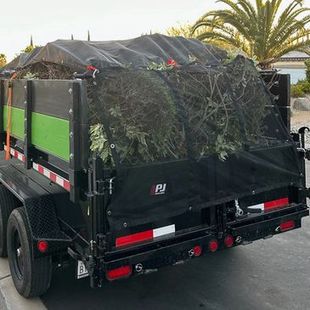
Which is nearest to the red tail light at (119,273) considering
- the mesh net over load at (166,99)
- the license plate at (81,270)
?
the license plate at (81,270)

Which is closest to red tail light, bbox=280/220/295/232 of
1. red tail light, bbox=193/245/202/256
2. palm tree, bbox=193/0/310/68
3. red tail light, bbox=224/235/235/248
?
red tail light, bbox=224/235/235/248

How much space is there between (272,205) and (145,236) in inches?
53.3

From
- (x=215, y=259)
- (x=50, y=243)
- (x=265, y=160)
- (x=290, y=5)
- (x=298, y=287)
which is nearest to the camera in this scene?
(x=50, y=243)

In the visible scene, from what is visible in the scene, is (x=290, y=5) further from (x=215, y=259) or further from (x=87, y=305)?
(x=87, y=305)

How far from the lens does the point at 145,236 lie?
347 centimetres

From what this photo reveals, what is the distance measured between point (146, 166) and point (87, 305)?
5.15 feet

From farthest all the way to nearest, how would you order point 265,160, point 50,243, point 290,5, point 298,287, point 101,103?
point 290,5 → point 298,287 → point 265,160 → point 50,243 → point 101,103

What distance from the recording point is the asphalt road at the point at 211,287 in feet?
13.4

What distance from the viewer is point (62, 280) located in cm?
455

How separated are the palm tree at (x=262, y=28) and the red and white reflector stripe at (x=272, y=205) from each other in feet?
45.4

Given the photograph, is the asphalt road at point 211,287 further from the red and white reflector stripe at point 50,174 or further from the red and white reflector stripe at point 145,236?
the red and white reflector stripe at point 50,174

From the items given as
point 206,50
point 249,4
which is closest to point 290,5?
point 249,4

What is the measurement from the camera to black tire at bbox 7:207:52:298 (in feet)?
12.7

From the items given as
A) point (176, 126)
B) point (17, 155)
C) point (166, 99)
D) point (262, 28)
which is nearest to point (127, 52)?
point (166, 99)
